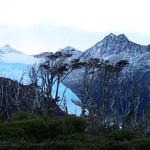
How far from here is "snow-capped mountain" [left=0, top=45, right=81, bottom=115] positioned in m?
54.5

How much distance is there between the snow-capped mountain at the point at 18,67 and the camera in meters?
54.5

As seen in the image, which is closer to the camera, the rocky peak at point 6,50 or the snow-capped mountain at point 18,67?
the snow-capped mountain at point 18,67

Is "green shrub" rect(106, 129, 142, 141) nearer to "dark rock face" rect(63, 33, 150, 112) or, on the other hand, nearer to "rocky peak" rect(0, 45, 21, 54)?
"dark rock face" rect(63, 33, 150, 112)

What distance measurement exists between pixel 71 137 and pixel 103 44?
59.7 meters

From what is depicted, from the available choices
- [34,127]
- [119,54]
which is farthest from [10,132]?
[119,54]

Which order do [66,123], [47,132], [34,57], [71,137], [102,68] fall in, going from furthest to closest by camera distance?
[34,57] < [102,68] < [66,123] < [47,132] < [71,137]

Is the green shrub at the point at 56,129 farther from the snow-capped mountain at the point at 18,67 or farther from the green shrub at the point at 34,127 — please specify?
the snow-capped mountain at the point at 18,67

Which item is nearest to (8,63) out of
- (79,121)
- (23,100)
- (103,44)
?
(103,44)

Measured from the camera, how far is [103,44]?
72.0 metres

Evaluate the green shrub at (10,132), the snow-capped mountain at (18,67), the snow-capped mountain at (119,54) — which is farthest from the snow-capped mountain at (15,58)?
the green shrub at (10,132)

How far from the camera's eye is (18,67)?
193 feet

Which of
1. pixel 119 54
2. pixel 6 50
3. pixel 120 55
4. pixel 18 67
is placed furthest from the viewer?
pixel 6 50

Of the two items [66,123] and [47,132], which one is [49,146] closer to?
[47,132]

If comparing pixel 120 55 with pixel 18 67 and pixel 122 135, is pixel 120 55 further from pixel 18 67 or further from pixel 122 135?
pixel 122 135
